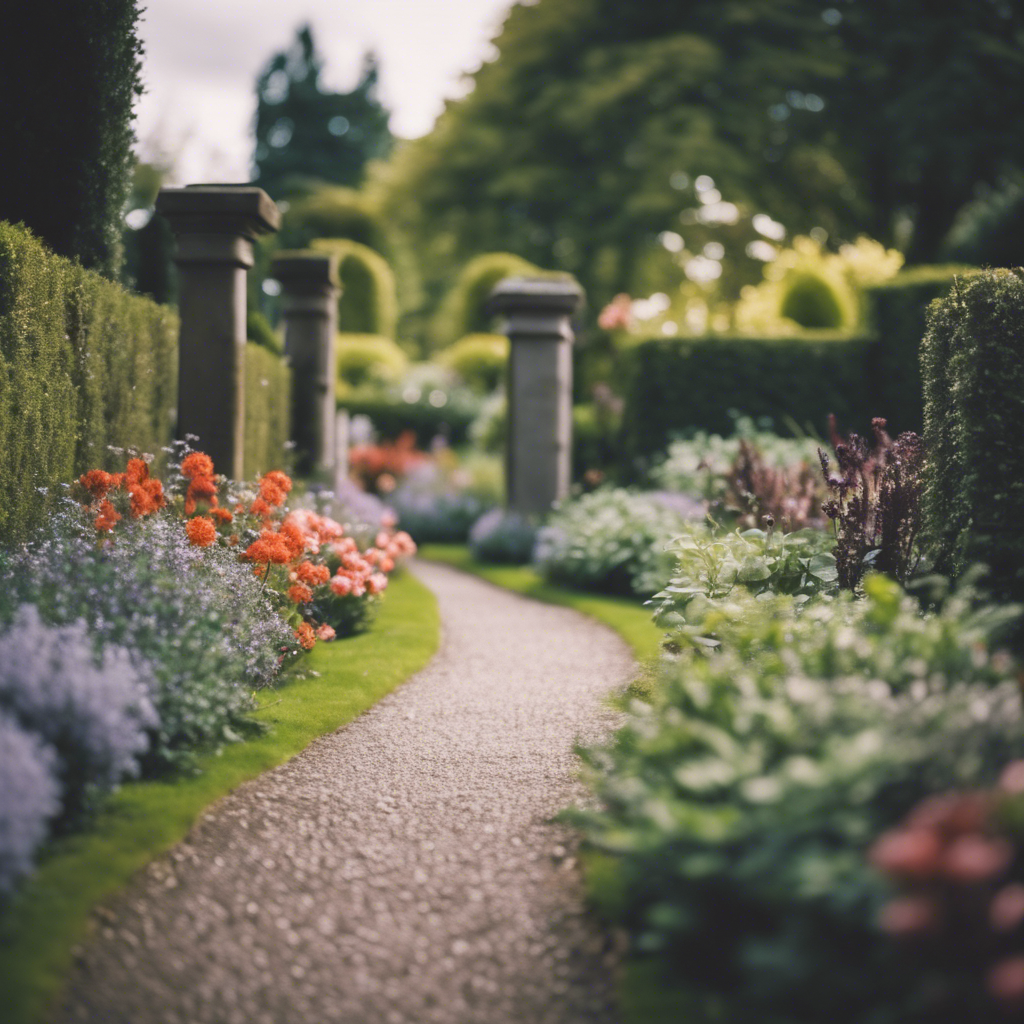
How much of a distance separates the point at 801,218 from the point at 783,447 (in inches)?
508

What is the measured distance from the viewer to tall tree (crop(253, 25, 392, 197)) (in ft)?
131

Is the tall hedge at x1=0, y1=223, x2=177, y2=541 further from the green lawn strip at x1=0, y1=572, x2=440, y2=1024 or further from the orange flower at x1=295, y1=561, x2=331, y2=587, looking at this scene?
the green lawn strip at x1=0, y1=572, x2=440, y2=1024

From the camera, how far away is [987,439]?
13.6 ft

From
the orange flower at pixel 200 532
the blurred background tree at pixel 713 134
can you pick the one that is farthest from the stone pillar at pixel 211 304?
the blurred background tree at pixel 713 134

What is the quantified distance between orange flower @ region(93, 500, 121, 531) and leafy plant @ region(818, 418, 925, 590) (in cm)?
392

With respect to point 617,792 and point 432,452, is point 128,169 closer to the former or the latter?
point 617,792

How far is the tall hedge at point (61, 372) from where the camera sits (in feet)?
16.6

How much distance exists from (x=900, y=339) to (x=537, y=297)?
4395 millimetres

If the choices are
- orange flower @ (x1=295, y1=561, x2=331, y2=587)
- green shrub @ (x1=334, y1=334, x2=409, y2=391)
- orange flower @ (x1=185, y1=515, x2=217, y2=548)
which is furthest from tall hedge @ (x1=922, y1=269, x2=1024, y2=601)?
green shrub @ (x1=334, y1=334, x2=409, y2=391)

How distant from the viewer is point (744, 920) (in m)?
2.49

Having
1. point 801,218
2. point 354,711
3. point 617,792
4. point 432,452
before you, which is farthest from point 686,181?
point 617,792

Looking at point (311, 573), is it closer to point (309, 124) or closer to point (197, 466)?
point (197, 466)

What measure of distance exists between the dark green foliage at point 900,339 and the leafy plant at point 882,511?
6.17 m

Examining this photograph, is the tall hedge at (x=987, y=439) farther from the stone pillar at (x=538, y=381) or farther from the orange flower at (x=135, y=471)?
the stone pillar at (x=538, y=381)
